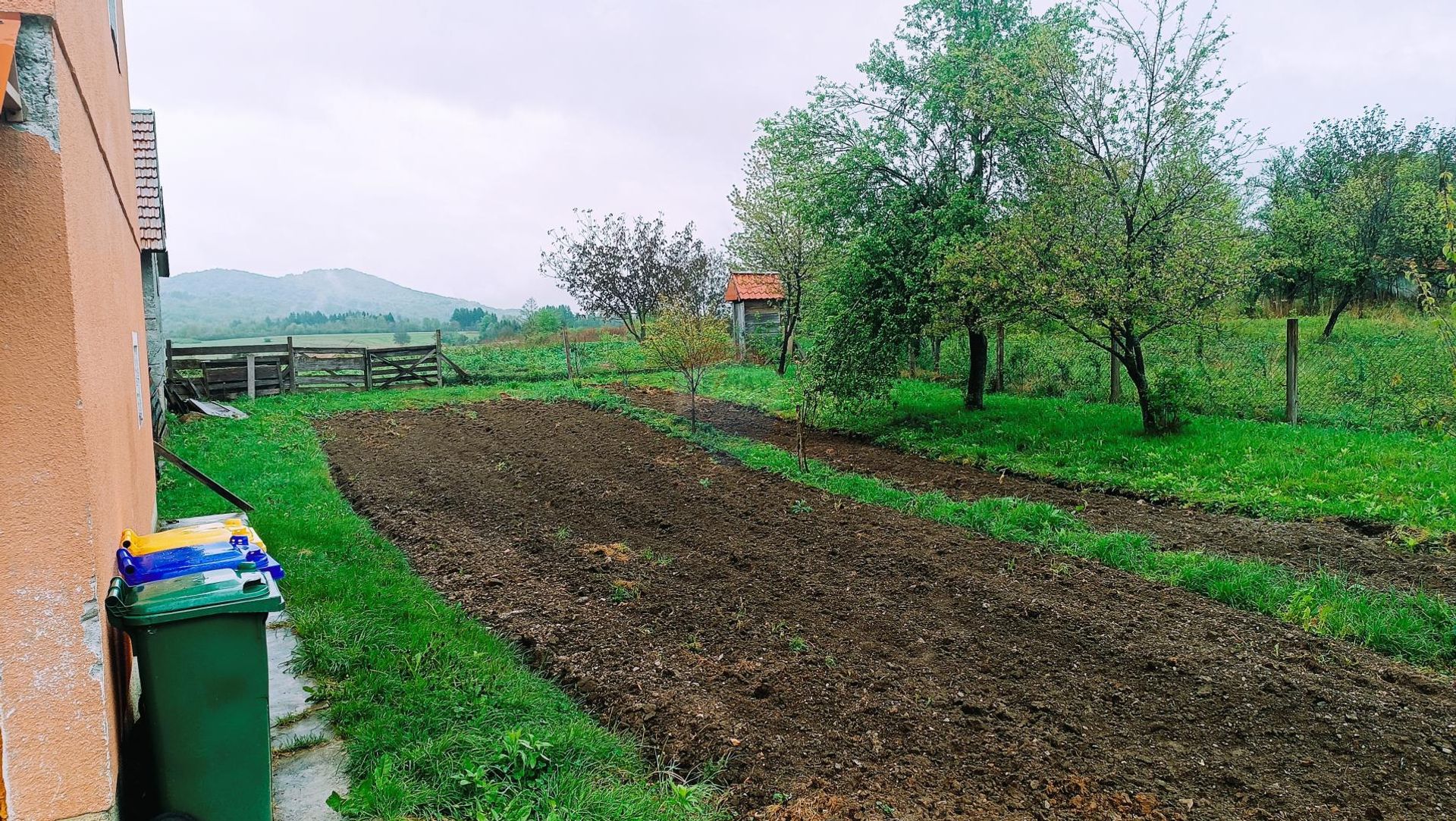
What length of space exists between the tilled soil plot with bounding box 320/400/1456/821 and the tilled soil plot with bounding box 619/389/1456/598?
147cm

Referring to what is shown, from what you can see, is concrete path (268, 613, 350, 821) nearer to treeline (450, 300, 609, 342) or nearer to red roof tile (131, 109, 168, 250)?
red roof tile (131, 109, 168, 250)

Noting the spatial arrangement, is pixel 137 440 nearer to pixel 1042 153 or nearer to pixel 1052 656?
pixel 1052 656

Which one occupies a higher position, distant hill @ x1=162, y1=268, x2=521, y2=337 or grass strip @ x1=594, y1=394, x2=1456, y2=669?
distant hill @ x1=162, y1=268, x2=521, y2=337

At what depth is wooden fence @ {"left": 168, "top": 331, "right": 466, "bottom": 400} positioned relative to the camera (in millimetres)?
19266

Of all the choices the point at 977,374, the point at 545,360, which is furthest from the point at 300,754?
the point at 545,360

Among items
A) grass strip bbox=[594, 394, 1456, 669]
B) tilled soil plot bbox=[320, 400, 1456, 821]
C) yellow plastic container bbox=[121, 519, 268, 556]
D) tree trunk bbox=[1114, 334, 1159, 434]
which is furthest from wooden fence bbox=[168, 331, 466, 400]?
tree trunk bbox=[1114, 334, 1159, 434]

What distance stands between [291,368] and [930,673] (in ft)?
69.1

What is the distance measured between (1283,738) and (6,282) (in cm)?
604

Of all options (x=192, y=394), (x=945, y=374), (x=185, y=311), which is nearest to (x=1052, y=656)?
(x=945, y=374)

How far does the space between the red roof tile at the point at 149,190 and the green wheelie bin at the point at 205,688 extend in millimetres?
12261

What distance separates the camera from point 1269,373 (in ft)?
44.8

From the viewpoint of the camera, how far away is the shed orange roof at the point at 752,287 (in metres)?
28.8

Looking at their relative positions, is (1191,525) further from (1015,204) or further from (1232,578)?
(1015,204)

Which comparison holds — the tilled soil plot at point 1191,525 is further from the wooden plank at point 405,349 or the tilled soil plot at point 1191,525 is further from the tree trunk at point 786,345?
the wooden plank at point 405,349
